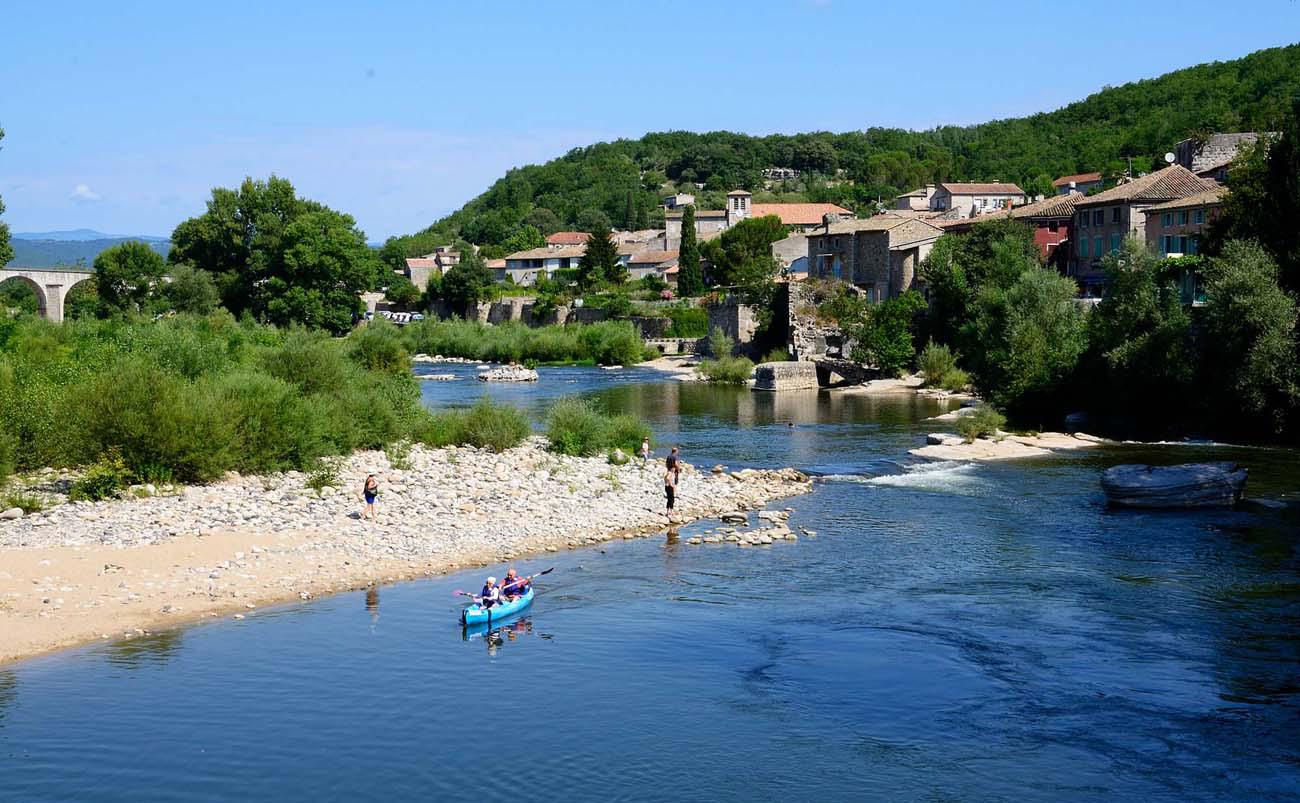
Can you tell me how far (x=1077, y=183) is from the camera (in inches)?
4058

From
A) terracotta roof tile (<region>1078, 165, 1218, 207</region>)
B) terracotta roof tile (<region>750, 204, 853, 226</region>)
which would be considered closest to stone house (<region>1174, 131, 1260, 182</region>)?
terracotta roof tile (<region>1078, 165, 1218, 207</region>)

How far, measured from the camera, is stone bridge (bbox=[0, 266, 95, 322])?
298 feet

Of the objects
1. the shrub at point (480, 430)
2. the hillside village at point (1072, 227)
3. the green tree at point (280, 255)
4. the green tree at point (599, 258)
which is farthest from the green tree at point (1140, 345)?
the green tree at point (599, 258)

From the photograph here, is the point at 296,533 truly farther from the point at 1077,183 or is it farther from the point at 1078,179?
the point at 1078,179

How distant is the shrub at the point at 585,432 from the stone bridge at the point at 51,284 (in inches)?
2722

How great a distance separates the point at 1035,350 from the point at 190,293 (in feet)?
211

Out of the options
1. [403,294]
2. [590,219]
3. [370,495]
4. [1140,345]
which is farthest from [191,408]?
[590,219]

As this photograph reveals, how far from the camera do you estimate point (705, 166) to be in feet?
653

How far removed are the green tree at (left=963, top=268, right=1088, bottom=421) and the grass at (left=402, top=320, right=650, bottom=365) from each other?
39.7 m

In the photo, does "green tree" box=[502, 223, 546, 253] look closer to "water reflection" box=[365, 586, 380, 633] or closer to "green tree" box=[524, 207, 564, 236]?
"green tree" box=[524, 207, 564, 236]

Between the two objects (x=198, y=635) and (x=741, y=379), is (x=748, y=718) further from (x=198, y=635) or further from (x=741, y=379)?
(x=741, y=379)

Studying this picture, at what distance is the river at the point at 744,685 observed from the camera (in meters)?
13.3

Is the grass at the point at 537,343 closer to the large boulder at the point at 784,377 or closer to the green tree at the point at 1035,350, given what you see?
the large boulder at the point at 784,377

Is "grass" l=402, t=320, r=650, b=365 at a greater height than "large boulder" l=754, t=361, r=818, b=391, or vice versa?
"grass" l=402, t=320, r=650, b=365
